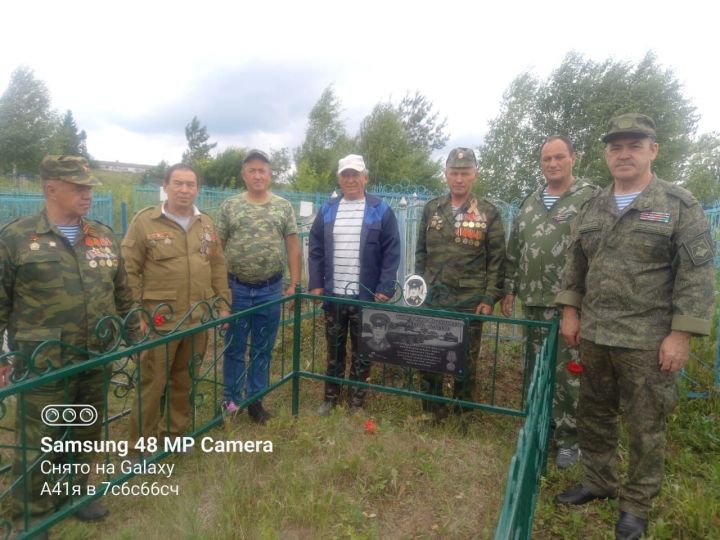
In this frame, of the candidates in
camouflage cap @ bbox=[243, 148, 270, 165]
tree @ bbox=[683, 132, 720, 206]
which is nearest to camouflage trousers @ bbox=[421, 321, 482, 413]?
camouflage cap @ bbox=[243, 148, 270, 165]

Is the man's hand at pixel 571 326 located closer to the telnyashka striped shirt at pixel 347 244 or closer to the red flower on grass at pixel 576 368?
the red flower on grass at pixel 576 368

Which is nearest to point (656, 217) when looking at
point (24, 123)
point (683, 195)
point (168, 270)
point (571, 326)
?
point (683, 195)

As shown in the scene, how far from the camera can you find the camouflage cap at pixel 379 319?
2.90 metres

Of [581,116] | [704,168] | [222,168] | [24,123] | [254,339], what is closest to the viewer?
[254,339]

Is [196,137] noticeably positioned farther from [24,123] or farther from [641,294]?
[641,294]

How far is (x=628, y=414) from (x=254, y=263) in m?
2.37

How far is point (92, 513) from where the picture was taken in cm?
232

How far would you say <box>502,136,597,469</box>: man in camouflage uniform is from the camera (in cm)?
283

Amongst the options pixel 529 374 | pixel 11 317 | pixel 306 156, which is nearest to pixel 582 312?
pixel 529 374

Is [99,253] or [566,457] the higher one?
[99,253]

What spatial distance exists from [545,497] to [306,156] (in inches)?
1120

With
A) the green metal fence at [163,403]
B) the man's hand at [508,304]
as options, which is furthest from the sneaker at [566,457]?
the man's hand at [508,304]

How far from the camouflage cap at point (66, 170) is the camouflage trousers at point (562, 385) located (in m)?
2.48

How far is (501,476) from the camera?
8.61 feet
